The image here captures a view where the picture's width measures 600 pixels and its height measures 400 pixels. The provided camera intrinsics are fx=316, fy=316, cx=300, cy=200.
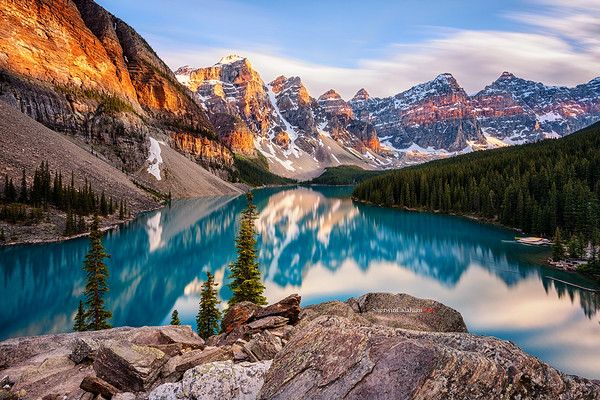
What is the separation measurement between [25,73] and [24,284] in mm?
80312

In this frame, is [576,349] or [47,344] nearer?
[47,344]

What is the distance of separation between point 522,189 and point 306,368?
6851cm

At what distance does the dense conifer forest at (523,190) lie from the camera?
4582cm

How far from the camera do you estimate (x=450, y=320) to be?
530 inches

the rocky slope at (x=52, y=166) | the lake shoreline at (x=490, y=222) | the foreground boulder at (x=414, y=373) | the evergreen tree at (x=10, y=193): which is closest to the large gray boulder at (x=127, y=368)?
the foreground boulder at (x=414, y=373)

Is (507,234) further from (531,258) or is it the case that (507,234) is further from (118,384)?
(118,384)

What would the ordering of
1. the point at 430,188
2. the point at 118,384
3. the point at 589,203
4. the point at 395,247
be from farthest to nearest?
1. the point at 430,188
2. the point at 395,247
3. the point at 589,203
4. the point at 118,384

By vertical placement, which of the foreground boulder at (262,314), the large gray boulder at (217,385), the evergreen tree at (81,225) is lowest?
the evergreen tree at (81,225)

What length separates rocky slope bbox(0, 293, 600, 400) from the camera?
192 inches

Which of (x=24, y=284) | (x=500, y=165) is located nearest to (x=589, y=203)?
(x=500, y=165)

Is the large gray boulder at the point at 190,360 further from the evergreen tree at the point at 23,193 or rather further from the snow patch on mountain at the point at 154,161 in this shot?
the snow patch on mountain at the point at 154,161

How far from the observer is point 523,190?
59.3m

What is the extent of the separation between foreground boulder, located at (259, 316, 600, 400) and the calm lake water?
1458 cm

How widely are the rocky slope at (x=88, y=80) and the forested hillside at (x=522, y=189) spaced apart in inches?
3281
